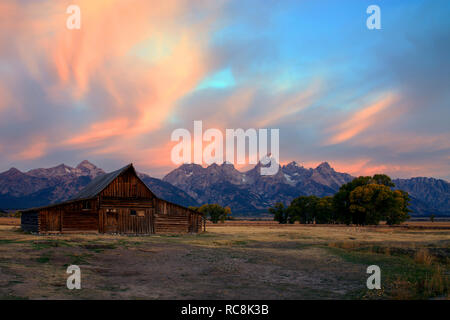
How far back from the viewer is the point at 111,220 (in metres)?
41.8

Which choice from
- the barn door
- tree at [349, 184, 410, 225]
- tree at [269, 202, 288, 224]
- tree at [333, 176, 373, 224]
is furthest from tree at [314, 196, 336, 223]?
the barn door

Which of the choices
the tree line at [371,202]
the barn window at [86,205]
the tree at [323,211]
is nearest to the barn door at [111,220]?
the barn window at [86,205]

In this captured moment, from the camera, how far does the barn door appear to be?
136ft

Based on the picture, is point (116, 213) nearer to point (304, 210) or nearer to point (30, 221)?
point (30, 221)

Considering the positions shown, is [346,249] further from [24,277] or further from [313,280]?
[24,277]

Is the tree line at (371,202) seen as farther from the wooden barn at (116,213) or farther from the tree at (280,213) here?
the wooden barn at (116,213)

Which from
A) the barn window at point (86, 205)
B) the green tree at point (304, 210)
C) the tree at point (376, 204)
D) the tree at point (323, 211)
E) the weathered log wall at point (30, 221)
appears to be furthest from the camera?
the green tree at point (304, 210)

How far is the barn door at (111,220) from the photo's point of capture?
4146 cm

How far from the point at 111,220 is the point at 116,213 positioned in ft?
3.18

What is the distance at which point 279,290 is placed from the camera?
13.4 m

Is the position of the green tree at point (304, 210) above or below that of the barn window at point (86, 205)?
below

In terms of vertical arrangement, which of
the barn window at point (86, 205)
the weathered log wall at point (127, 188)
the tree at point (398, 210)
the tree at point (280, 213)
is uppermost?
the weathered log wall at point (127, 188)

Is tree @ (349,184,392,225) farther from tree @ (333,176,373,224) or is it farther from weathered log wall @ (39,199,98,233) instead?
weathered log wall @ (39,199,98,233)
